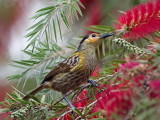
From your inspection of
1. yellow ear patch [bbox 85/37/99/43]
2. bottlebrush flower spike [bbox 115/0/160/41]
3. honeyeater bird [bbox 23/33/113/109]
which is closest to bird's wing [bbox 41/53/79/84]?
honeyeater bird [bbox 23/33/113/109]

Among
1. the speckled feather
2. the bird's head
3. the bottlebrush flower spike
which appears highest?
the bottlebrush flower spike

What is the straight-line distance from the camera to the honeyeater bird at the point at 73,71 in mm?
2568

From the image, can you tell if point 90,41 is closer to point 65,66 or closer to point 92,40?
point 92,40

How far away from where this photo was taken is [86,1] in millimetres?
2906

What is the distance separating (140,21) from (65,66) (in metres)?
0.74

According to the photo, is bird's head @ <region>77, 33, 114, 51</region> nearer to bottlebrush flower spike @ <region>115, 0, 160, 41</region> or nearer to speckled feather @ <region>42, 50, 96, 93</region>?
speckled feather @ <region>42, 50, 96, 93</region>

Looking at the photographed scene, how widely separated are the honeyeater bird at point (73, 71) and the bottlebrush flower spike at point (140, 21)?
0.69 ft

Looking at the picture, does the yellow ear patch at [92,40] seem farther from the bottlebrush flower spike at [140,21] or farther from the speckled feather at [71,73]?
the bottlebrush flower spike at [140,21]

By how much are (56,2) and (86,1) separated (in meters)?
0.81

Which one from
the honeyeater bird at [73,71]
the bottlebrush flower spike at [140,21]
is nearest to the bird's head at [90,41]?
the honeyeater bird at [73,71]

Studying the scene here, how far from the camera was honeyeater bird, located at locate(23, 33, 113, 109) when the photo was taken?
2568mm

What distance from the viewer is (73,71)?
2646 millimetres

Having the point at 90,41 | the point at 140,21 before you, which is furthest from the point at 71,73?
the point at 140,21

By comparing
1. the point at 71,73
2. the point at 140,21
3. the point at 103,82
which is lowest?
the point at 71,73
